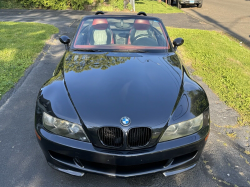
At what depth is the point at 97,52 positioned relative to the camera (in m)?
3.35

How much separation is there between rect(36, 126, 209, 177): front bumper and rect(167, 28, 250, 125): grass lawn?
71.8 inches

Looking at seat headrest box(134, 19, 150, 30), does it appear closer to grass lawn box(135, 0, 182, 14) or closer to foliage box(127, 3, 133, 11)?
grass lawn box(135, 0, 182, 14)

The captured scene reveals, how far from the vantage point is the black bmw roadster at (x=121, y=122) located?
2045mm

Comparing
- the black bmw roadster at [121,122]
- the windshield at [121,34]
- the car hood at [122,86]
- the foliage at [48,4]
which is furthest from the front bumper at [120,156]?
the foliage at [48,4]

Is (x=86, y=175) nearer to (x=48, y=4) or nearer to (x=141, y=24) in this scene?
(x=141, y=24)

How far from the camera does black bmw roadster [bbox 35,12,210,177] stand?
2.04 meters

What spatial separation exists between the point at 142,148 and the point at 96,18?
→ 278 cm

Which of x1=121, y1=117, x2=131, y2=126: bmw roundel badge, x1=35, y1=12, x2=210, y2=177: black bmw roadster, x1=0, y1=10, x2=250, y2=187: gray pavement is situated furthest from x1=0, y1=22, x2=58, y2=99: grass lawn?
x1=121, y1=117, x2=131, y2=126: bmw roundel badge

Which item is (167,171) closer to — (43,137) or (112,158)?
(112,158)

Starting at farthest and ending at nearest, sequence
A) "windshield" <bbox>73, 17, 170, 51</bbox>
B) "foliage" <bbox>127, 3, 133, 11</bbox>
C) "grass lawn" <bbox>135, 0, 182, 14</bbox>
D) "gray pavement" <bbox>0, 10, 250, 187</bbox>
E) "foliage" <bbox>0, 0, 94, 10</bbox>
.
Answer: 1. "foliage" <bbox>127, 3, 133, 11</bbox>
2. "grass lawn" <bbox>135, 0, 182, 14</bbox>
3. "foliage" <bbox>0, 0, 94, 10</bbox>
4. "windshield" <bbox>73, 17, 170, 51</bbox>
5. "gray pavement" <bbox>0, 10, 250, 187</bbox>

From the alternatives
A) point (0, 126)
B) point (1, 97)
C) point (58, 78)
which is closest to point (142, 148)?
point (58, 78)

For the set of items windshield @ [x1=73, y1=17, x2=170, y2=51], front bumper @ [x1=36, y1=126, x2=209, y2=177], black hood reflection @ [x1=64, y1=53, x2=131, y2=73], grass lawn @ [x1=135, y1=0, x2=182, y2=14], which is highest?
windshield @ [x1=73, y1=17, x2=170, y2=51]

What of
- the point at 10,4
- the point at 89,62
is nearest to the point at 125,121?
the point at 89,62

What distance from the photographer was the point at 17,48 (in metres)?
7.02
